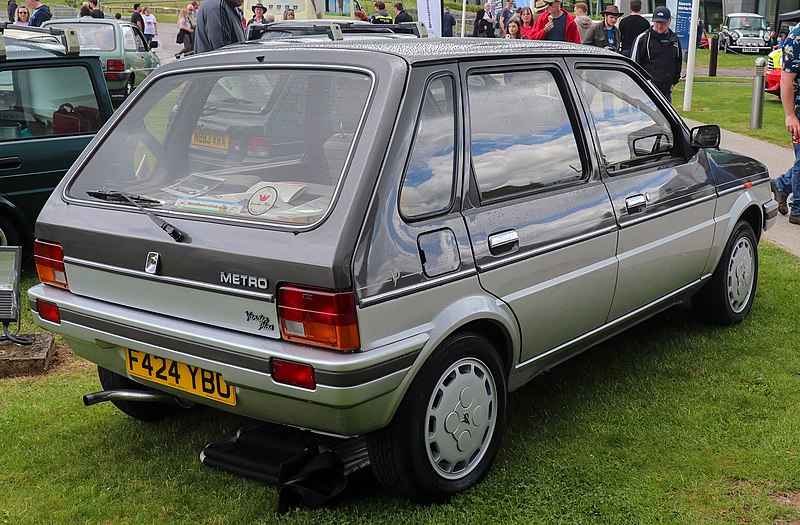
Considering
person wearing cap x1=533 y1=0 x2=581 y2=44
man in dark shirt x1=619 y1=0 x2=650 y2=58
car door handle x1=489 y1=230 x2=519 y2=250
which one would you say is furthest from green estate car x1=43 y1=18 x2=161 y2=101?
car door handle x1=489 y1=230 x2=519 y2=250

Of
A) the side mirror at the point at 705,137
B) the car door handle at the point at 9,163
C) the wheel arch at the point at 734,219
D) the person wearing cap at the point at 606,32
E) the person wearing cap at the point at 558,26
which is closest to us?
the side mirror at the point at 705,137

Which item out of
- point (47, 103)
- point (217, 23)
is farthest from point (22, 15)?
point (47, 103)

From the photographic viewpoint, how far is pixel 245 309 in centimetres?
323

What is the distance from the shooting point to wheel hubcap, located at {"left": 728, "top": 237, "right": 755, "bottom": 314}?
5.62m

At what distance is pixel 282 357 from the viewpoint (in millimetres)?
3107

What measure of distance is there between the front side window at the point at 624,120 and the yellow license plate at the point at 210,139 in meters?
1.72

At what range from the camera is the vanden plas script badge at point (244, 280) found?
3.16m

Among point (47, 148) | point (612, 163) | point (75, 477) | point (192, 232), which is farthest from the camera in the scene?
point (47, 148)

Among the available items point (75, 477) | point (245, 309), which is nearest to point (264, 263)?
point (245, 309)

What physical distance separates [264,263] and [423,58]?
1027 millimetres

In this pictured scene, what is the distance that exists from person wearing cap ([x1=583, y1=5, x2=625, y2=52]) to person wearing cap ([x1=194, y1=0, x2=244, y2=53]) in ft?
20.2

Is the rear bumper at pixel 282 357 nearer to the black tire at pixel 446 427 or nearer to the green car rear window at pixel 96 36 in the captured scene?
the black tire at pixel 446 427

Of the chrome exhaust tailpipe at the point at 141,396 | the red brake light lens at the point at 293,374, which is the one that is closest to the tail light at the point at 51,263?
the chrome exhaust tailpipe at the point at 141,396

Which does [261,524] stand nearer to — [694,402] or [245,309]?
[245,309]
